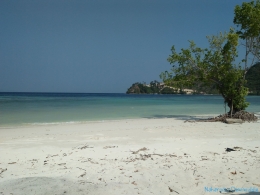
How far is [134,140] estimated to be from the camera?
25.8 feet

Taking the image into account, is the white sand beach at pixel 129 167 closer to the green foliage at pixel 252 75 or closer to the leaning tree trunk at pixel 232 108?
the leaning tree trunk at pixel 232 108

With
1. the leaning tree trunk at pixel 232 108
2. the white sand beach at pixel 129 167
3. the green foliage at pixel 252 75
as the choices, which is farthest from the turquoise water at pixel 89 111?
the white sand beach at pixel 129 167

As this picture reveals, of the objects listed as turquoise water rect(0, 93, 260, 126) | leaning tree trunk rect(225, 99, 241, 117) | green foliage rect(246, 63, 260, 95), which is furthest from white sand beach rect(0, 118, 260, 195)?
green foliage rect(246, 63, 260, 95)

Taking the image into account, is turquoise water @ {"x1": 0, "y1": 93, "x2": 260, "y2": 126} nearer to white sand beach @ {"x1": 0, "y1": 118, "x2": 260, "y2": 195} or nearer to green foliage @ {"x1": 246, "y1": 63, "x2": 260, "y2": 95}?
green foliage @ {"x1": 246, "y1": 63, "x2": 260, "y2": 95}

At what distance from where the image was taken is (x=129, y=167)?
5.00m

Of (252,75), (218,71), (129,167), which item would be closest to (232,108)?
(218,71)

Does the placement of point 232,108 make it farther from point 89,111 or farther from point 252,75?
point 89,111

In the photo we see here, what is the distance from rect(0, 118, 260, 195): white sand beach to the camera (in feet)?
13.4

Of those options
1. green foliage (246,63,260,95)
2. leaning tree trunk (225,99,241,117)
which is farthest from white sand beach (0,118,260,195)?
green foliage (246,63,260,95)

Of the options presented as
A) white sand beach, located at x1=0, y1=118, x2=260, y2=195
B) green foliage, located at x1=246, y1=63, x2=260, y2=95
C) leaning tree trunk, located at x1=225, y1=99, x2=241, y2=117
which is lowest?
white sand beach, located at x1=0, y1=118, x2=260, y2=195

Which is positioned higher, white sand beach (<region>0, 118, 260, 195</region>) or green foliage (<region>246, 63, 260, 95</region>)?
green foliage (<region>246, 63, 260, 95</region>)

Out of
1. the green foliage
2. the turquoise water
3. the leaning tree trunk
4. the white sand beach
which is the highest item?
the green foliage

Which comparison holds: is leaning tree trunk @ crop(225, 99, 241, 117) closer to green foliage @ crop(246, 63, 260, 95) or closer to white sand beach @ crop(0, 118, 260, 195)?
green foliage @ crop(246, 63, 260, 95)

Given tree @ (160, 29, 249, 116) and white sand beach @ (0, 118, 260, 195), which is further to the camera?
tree @ (160, 29, 249, 116)
